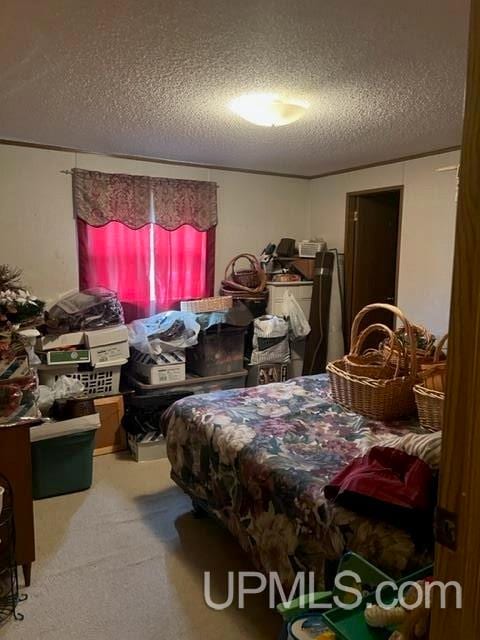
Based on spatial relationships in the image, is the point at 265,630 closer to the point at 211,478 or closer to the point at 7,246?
the point at 211,478

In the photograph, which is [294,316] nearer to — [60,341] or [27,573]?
[60,341]

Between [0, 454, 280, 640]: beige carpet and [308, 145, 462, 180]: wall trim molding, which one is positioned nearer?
[0, 454, 280, 640]: beige carpet

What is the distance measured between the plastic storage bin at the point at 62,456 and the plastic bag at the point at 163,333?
35.8 inches

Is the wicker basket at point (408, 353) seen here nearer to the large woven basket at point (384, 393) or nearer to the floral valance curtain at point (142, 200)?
the large woven basket at point (384, 393)

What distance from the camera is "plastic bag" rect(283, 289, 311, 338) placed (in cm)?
460

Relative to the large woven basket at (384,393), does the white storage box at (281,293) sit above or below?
above

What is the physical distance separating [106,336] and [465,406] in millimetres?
3226

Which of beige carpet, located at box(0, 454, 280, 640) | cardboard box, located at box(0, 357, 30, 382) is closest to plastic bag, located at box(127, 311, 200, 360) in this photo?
beige carpet, located at box(0, 454, 280, 640)

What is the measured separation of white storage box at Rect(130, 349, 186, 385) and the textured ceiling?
1.63m

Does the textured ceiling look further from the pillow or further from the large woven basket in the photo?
the pillow

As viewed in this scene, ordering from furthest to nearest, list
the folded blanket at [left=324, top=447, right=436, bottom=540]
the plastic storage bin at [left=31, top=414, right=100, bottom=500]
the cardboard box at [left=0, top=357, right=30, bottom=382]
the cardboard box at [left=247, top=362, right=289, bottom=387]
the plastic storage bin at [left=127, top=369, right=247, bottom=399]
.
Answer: the cardboard box at [left=247, top=362, right=289, bottom=387], the plastic storage bin at [left=127, top=369, right=247, bottom=399], the plastic storage bin at [left=31, top=414, right=100, bottom=500], the cardboard box at [left=0, top=357, right=30, bottom=382], the folded blanket at [left=324, top=447, right=436, bottom=540]

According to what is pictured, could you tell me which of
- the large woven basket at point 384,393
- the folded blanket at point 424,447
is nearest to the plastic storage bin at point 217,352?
the large woven basket at point 384,393

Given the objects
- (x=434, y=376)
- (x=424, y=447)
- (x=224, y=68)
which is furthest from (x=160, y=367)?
(x=424, y=447)

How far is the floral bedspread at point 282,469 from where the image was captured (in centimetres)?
154
